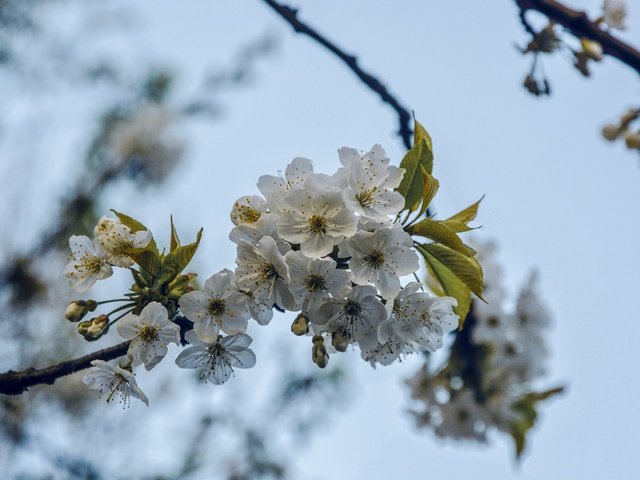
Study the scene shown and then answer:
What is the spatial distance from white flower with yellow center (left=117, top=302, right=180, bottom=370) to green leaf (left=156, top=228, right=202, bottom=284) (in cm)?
8

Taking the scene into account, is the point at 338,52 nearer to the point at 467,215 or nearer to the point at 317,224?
the point at 467,215

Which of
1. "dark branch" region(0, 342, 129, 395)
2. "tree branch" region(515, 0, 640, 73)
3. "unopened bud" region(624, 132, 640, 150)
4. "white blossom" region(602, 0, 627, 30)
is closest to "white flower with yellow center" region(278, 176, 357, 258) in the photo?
"dark branch" region(0, 342, 129, 395)

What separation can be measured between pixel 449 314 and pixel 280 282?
0.43 m

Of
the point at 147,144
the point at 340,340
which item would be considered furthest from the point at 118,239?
the point at 147,144

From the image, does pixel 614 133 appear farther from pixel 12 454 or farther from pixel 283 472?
pixel 12 454

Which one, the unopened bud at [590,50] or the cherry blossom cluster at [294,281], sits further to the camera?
the unopened bud at [590,50]

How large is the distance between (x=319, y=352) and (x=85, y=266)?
1.99ft

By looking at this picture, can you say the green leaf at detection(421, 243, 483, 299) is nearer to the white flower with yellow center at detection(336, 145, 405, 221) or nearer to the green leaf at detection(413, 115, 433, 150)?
the white flower with yellow center at detection(336, 145, 405, 221)

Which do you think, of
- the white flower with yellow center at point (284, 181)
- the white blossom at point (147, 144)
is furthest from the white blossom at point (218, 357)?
the white blossom at point (147, 144)

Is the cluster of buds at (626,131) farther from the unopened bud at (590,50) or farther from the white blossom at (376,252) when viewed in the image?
the white blossom at (376,252)

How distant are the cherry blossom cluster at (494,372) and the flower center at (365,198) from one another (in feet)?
5.73

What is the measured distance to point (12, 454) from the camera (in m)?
4.95

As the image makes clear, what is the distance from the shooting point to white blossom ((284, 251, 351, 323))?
1345mm

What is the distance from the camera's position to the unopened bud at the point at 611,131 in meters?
2.60
